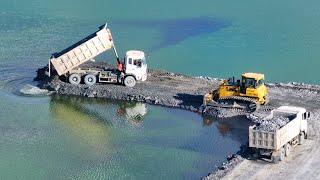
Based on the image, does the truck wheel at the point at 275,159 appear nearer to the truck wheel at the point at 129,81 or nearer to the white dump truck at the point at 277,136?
the white dump truck at the point at 277,136

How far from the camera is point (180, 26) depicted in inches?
2098

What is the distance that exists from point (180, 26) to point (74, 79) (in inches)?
692

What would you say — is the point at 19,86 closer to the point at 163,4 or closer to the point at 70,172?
the point at 70,172

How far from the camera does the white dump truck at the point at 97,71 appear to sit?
122 feet

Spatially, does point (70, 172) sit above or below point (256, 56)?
below

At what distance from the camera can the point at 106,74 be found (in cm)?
3753

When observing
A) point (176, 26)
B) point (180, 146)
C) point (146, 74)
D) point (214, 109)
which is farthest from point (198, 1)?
point (180, 146)

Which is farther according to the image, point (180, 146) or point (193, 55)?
point (193, 55)

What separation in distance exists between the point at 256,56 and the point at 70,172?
73.6 feet

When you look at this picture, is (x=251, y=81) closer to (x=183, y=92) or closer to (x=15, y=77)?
(x=183, y=92)

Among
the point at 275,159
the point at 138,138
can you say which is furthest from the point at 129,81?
the point at 275,159

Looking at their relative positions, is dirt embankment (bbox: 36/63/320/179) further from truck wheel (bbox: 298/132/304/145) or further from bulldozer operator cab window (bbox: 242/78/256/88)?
bulldozer operator cab window (bbox: 242/78/256/88)

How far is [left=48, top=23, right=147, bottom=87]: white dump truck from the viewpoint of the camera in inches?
1464

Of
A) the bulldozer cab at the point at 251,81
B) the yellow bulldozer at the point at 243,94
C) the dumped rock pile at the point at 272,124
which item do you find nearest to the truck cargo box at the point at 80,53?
the yellow bulldozer at the point at 243,94
